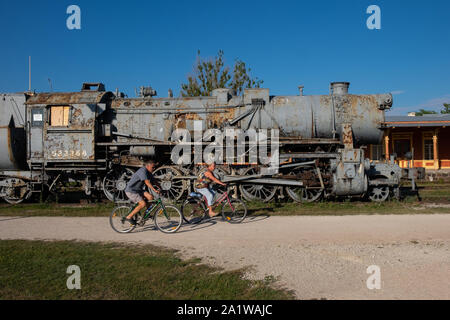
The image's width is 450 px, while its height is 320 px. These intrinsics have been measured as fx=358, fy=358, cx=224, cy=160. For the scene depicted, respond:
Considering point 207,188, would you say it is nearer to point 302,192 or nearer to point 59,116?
point 302,192

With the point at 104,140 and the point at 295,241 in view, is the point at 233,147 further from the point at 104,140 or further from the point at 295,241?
the point at 295,241

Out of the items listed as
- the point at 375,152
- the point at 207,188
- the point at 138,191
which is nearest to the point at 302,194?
the point at 207,188

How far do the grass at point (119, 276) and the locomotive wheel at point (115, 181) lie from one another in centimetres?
619

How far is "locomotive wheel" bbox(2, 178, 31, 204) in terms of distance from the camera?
13914mm

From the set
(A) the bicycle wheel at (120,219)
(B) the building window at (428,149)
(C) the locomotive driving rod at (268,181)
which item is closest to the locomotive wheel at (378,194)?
(C) the locomotive driving rod at (268,181)

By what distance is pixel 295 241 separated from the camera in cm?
785

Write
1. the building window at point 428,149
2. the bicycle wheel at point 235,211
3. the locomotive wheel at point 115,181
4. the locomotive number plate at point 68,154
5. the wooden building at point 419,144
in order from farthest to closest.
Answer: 1. the building window at point 428,149
2. the wooden building at point 419,144
3. the locomotive wheel at point 115,181
4. the locomotive number plate at point 68,154
5. the bicycle wheel at point 235,211

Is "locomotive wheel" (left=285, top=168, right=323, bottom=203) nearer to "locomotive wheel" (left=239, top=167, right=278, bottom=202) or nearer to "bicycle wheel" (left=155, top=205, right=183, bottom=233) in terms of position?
"locomotive wheel" (left=239, top=167, right=278, bottom=202)

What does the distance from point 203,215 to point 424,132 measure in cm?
2215

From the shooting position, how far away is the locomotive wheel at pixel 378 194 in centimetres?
1301

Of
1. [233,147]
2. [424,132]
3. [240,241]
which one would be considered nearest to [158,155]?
[233,147]

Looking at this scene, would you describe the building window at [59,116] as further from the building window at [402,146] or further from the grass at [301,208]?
the building window at [402,146]

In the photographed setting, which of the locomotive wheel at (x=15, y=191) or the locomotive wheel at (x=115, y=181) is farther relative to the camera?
the locomotive wheel at (x=15, y=191)

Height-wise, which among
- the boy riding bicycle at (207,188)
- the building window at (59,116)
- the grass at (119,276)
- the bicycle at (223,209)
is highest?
the building window at (59,116)
